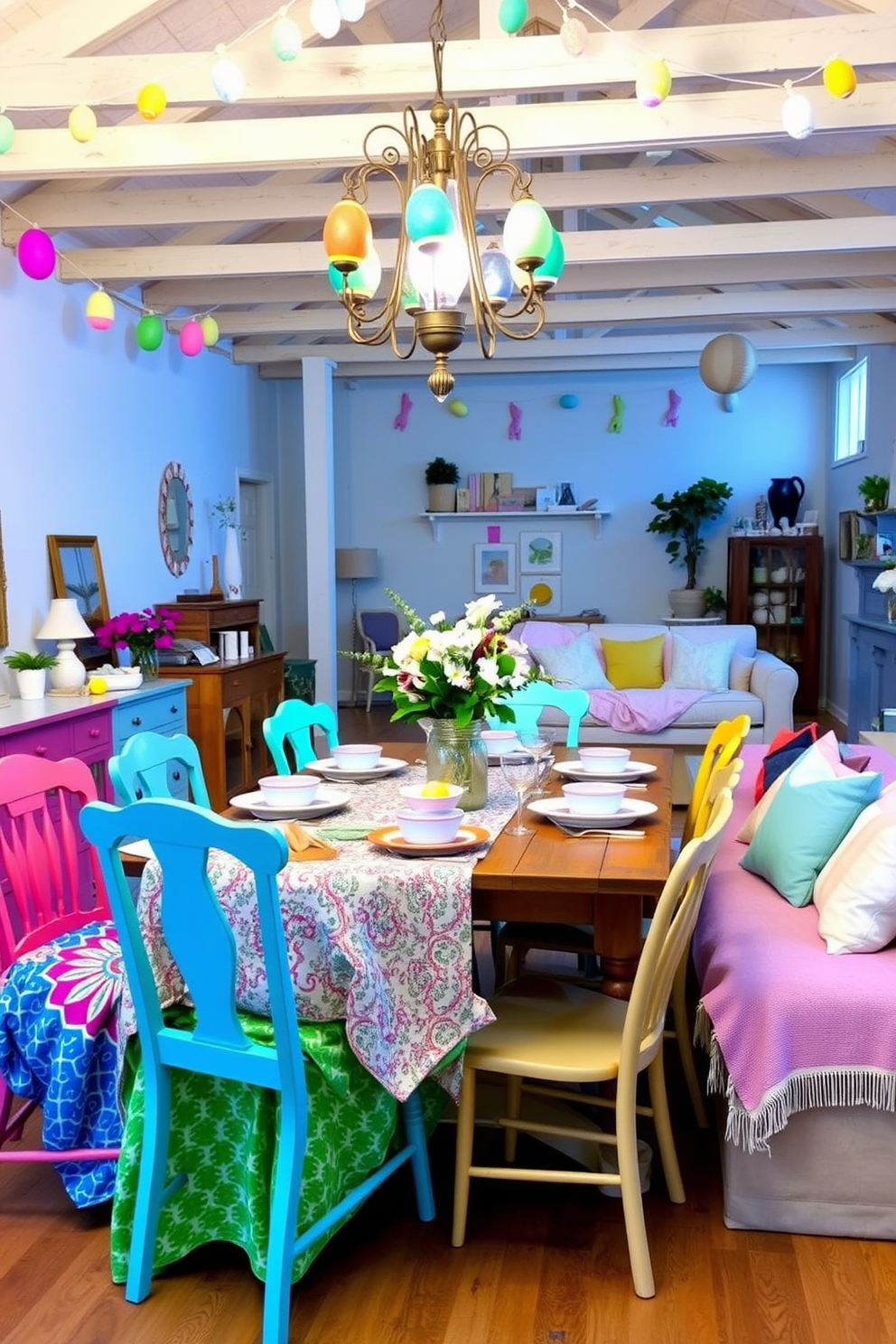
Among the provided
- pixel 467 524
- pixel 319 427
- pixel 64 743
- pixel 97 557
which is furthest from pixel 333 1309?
pixel 467 524

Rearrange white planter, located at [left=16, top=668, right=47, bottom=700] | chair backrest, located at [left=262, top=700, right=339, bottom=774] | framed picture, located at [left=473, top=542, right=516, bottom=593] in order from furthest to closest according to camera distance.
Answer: framed picture, located at [left=473, top=542, right=516, bottom=593] → white planter, located at [left=16, top=668, right=47, bottom=700] → chair backrest, located at [left=262, top=700, right=339, bottom=774]

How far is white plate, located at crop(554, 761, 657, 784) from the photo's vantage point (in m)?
3.24

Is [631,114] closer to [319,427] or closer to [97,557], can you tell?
[97,557]

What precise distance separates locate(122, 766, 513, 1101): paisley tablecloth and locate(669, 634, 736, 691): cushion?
16.5 feet

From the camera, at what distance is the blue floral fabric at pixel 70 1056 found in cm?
248

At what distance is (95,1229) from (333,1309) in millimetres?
585

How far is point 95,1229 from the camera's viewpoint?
2.49 m

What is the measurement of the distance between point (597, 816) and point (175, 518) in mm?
5255

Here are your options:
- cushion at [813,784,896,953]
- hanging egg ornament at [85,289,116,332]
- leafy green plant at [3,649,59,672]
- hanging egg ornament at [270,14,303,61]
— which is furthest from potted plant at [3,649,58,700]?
cushion at [813,784,896,953]

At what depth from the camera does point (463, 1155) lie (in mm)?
2391

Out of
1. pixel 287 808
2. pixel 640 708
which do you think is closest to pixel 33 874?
pixel 287 808

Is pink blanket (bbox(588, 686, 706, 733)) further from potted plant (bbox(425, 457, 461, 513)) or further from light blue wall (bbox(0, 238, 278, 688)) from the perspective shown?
potted plant (bbox(425, 457, 461, 513))

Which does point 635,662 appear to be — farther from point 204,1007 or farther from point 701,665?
point 204,1007

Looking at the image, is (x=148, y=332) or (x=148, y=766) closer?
(x=148, y=766)
